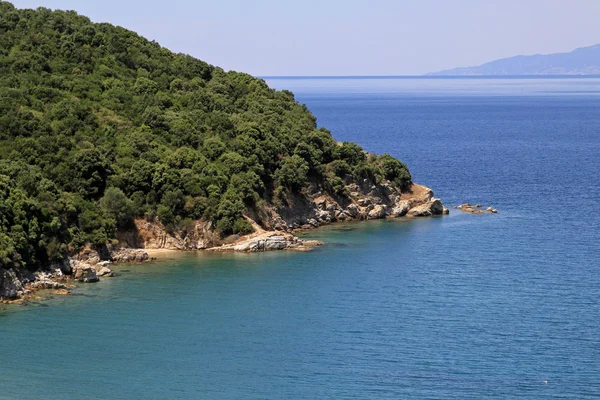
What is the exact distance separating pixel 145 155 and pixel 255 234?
14.0 m

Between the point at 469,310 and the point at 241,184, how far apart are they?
32825mm

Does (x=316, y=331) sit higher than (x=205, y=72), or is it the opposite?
(x=205, y=72)

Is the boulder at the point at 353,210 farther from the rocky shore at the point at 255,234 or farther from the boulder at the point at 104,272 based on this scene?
the boulder at the point at 104,272

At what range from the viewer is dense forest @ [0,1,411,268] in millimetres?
84250

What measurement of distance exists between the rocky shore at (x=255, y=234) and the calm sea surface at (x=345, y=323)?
7.67 ft

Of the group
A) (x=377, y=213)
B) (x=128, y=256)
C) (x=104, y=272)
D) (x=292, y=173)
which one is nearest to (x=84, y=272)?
(x=104, y=272)

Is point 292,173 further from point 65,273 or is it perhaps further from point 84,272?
point 65,273

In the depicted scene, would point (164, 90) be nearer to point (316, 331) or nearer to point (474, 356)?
Answer: point (316, 331)

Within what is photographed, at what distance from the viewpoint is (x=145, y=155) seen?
314 ft

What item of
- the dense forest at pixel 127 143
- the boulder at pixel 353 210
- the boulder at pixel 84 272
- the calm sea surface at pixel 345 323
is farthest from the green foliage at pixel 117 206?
the boulder at pixel 353 210

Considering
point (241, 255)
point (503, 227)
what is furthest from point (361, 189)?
point (241, 255)

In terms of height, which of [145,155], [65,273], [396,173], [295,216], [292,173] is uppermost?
[145,155]

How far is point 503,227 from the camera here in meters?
99.8

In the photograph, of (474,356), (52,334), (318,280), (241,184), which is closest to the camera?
(474,356)
